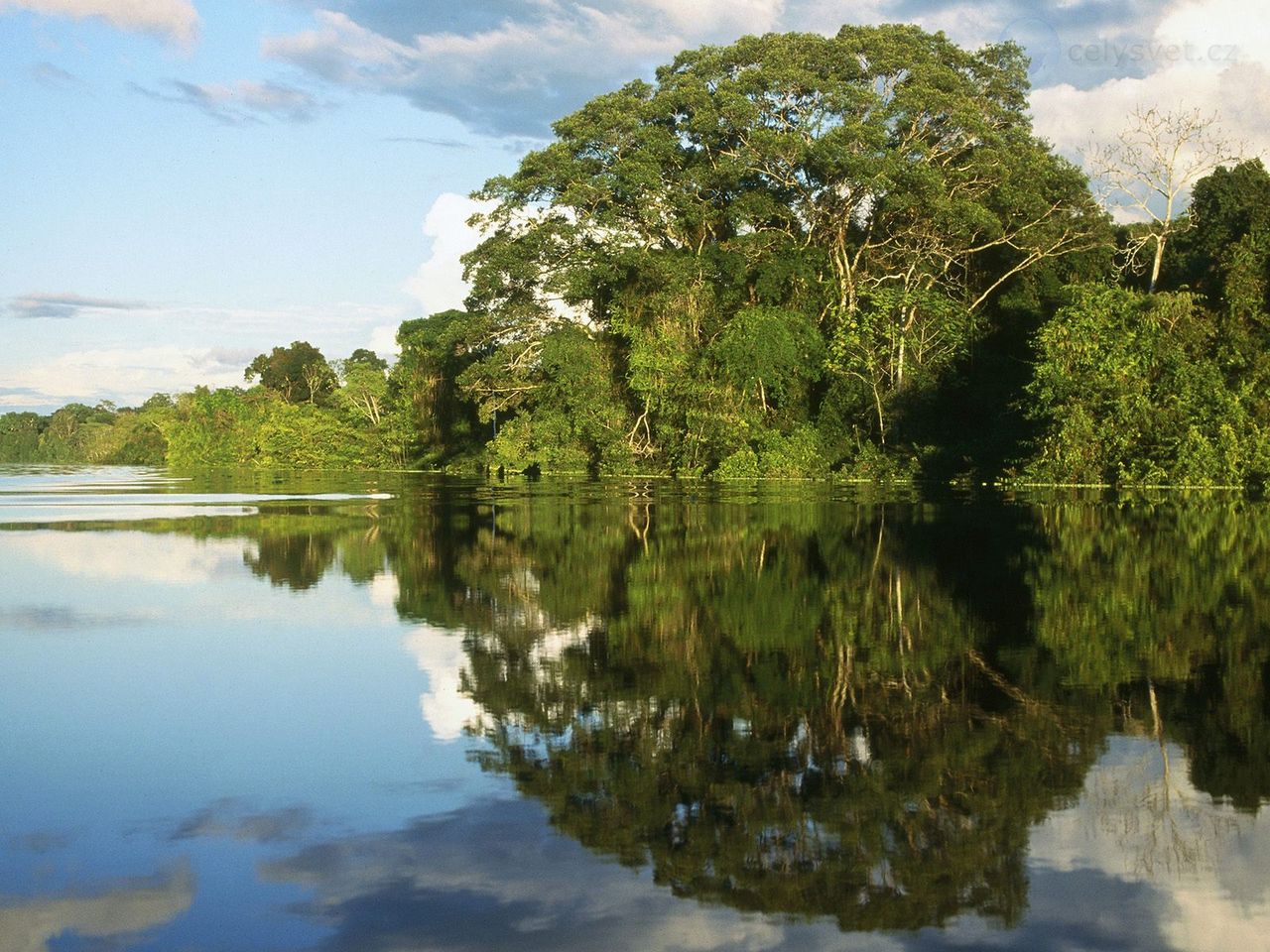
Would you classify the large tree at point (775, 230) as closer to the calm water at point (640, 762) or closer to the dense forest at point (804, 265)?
the dense forest at point (804, 265)

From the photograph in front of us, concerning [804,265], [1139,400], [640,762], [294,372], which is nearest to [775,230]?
[804,265]

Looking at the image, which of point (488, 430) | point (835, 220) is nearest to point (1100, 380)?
point (835, 220)

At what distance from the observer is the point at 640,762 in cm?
607

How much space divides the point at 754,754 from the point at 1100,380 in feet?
102

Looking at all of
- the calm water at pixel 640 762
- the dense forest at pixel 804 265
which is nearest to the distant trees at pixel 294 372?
the dense forest at pixel 804 265

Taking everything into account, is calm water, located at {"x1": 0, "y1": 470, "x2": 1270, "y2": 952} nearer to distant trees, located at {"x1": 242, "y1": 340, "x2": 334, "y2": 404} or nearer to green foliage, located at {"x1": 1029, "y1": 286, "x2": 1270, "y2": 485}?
green foliage, located at {"x1": 1029, "y1": 286, "x2": 1270, "y2": 485}

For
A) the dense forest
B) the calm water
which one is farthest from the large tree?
the calm water

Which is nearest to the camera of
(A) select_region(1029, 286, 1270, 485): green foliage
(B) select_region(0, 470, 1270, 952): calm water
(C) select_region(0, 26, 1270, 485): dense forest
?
(B) select_region(0, 470, 1270, 952): calm water

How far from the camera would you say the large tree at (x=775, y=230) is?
44000 millimetres

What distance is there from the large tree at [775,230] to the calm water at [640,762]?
31536 millimetres

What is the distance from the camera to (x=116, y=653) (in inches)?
376

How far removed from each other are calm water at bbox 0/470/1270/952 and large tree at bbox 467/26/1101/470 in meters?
31.5

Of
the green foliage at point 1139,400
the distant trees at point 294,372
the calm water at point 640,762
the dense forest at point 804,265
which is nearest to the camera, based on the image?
the calm water at point 640,762

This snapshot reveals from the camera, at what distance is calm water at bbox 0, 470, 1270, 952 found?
168 inches
